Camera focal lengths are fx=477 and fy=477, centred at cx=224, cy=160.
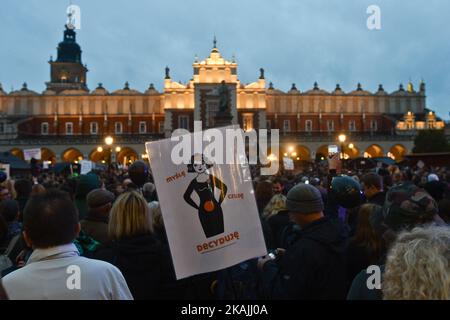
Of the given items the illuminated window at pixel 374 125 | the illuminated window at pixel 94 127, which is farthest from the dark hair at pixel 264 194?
the illuminated window at pixel 374 125

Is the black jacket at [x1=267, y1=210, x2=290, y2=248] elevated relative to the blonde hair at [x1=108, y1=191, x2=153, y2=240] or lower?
lower

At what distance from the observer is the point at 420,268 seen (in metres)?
2.24

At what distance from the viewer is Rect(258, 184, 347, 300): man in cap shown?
12.1 ft

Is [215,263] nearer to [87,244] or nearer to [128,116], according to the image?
[87,244]

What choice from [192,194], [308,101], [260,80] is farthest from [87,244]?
[308,101]

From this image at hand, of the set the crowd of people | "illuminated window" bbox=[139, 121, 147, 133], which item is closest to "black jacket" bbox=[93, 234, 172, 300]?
the crowd of people

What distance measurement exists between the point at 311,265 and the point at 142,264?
148cm

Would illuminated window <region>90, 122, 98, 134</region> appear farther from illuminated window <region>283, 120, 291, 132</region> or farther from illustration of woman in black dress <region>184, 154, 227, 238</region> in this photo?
illustration of woman in black dress <region>184, 154, 227, 238</region>

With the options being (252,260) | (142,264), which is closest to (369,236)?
(252,260)

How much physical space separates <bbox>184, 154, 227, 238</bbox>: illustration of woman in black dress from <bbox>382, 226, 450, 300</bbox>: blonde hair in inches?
76.2

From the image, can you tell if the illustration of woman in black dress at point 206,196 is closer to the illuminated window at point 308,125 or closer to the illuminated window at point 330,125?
the illuminated window at point 308,125

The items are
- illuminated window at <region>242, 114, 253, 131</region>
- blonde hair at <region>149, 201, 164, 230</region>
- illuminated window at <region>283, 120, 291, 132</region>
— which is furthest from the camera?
illuminated window at <region>283, 120, 291, 132</region>

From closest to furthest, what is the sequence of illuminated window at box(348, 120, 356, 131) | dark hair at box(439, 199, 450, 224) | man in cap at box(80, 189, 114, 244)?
man in cap at box(80, 189, 114, 244), dark hair at box(439, 199, 450, 224), illuminated window at box(348, 120, 356, 131)

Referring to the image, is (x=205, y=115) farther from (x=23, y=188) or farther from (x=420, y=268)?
(x=420, y=268)
